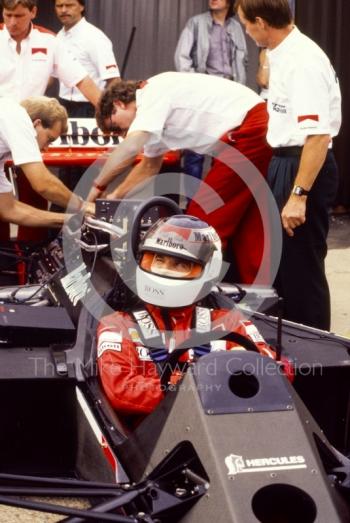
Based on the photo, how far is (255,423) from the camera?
3143mm

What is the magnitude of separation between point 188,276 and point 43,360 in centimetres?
67


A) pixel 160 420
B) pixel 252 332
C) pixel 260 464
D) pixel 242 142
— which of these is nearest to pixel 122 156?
pixel 242 142

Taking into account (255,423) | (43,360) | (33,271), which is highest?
(255,423)

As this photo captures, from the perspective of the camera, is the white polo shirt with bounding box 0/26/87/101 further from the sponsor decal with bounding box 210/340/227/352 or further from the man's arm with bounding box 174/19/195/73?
the sponsor decal with bounding box 210/340/227/352

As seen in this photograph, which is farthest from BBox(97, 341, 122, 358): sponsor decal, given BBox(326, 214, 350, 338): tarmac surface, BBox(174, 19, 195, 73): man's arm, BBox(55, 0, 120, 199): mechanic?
BBox(174, 19, 195, 73): man's arm

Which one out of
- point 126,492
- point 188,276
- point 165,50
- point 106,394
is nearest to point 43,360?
point 106,394

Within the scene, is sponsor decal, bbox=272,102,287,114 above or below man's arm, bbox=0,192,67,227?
above

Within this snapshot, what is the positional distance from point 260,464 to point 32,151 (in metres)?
3.12

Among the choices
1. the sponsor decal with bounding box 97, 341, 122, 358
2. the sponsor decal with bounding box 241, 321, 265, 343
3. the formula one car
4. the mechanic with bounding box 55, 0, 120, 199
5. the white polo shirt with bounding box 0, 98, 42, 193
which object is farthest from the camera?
the mechanic with bounding box 55, 0, 120, 199

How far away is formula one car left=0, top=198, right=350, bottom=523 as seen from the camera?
2980 mm

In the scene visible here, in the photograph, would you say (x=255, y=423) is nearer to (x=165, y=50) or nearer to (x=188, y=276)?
(x=188, y=276)

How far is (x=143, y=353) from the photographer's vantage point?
380 centimetres

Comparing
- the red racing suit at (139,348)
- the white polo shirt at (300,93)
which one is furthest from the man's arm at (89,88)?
the red racing suit at (139,348)

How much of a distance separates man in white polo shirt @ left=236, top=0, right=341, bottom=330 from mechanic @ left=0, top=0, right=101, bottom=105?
2.18 meters
